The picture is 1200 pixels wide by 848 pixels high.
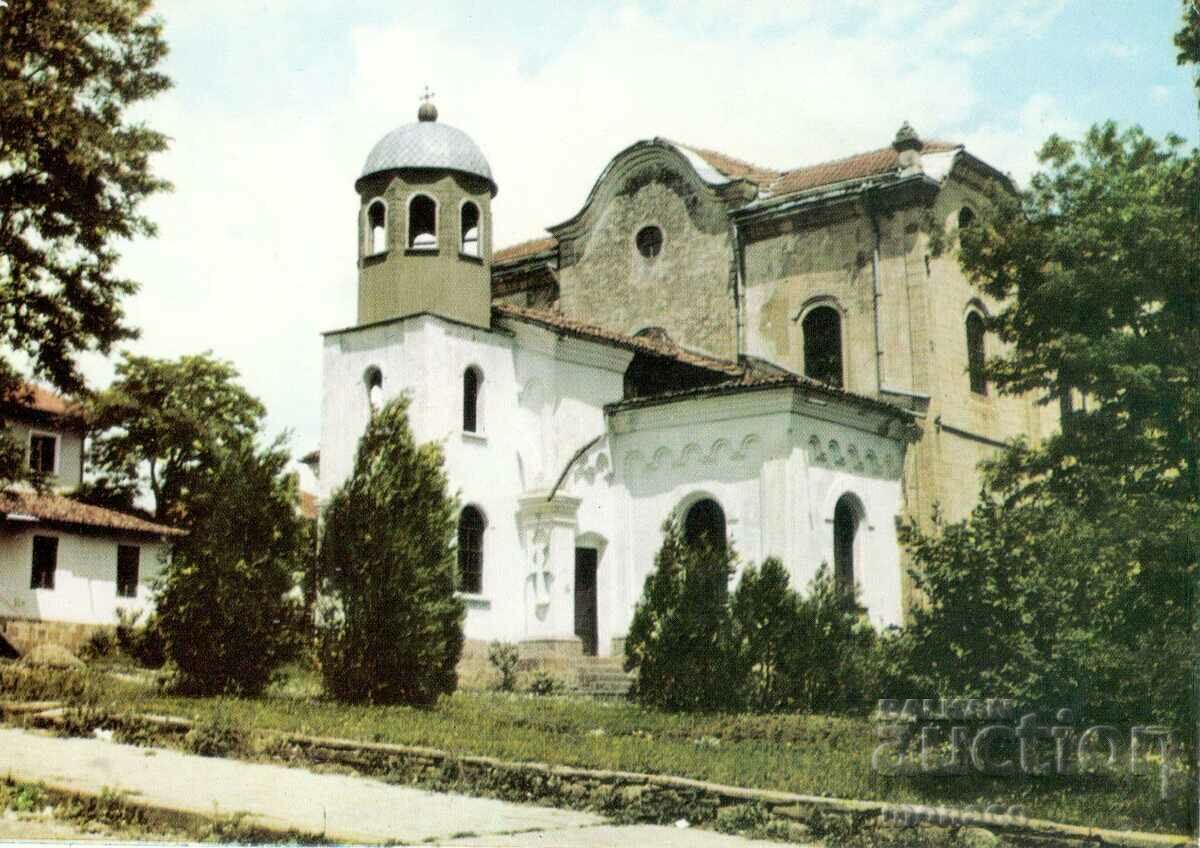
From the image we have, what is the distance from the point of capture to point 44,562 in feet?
47.1

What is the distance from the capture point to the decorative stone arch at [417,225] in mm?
20141

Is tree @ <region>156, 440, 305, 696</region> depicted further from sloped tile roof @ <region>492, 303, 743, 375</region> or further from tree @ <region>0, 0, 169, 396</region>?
sloped tile roof @ <region>492, 303, 743, 375</region>

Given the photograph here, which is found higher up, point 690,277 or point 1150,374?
point 690,277

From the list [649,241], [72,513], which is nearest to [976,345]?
[649,241]

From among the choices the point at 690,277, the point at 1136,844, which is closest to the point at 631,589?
the point at 690,277

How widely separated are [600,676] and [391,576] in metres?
6.12

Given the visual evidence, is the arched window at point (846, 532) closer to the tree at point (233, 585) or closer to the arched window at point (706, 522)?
the arched window at point (706, 522)

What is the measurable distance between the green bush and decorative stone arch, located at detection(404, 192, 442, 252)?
6073 mm

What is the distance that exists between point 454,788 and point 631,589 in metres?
11.4

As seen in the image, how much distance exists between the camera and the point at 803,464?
65.7 feet

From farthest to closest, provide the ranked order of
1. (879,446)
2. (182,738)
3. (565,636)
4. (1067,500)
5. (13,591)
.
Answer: (879,446) → (565,636) → (13,591) → (1067,500) → (182,738)

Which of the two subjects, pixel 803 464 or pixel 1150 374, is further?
pixel 803 464

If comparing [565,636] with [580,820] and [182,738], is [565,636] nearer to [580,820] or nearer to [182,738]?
[182,738]

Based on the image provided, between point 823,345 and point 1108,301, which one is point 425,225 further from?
point 1108,301
